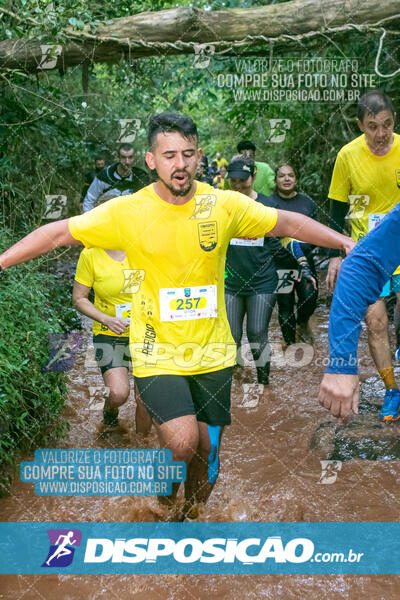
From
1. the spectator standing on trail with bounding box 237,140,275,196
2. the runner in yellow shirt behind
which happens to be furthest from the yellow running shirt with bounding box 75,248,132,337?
the spectator standing on trail with bounding box 237,140,275,196

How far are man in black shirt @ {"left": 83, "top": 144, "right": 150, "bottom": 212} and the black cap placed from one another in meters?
1.84

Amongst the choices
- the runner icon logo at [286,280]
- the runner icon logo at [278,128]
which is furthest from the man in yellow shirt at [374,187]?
the runner icon logo at [278,128]

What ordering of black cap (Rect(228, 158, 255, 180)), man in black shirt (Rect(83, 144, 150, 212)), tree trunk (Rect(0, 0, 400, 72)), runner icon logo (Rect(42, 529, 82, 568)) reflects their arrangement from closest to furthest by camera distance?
runner icon logo (Rect(42, 529, 82, 568))
black cap (Rect(228, 158, 255, 180))
tree trunk (Rect(0, 0, 400, 72))
man in black shirt (Rect(83, 144, 150, 212))

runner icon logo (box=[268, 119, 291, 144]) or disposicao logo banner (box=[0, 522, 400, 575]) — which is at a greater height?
runner icon logo (box=[268, 119, 291, 144])

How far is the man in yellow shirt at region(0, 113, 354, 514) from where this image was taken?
3504 mm

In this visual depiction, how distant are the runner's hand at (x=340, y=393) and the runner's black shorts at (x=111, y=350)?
274 centimetres

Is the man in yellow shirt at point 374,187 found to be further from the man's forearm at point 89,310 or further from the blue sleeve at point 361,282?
the blue sleeve at point 361,282

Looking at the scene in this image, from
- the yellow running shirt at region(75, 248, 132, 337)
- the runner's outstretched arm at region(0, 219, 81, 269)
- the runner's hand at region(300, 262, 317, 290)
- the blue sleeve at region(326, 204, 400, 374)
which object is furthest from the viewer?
the runner's hand at region(300, 262, 317, 290)

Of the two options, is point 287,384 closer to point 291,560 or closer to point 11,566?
point 291,560

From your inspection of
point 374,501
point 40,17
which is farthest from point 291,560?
point 40,17

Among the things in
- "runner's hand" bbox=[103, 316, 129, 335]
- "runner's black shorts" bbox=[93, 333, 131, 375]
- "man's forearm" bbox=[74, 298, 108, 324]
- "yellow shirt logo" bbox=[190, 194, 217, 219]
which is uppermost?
"yellow shirt logo" bbox=[190, 194, 217, 219]

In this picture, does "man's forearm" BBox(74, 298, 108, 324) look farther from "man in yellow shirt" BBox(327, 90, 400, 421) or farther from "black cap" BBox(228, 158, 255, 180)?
"black cap" BBox(228, 158, 255, 180)

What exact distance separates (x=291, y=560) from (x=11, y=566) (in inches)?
57.2

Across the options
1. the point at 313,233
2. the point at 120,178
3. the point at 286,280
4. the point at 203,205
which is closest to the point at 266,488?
the point at 313,233
